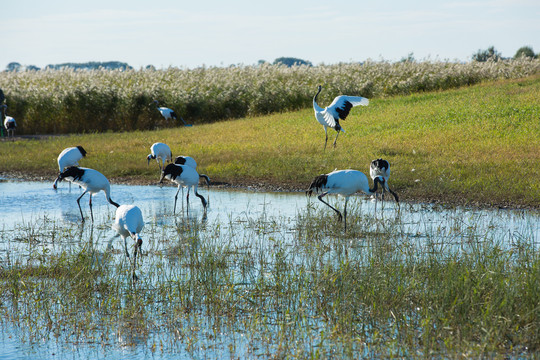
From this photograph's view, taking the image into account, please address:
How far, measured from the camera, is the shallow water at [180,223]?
193 inches

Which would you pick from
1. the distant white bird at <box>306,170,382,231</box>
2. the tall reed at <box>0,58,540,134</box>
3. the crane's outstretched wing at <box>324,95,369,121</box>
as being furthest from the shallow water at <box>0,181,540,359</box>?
the tall reed at <box>0,58,540,134</box>

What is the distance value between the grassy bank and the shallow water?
102 cm

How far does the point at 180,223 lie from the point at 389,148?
6.94 meters

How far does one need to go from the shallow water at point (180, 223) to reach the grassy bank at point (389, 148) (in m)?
1.02

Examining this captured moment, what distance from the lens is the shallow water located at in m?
4.90

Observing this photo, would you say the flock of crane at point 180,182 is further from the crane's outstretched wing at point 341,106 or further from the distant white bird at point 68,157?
the crane's outstretched wing at point 341,106

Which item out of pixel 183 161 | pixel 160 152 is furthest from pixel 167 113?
pixel 183 161

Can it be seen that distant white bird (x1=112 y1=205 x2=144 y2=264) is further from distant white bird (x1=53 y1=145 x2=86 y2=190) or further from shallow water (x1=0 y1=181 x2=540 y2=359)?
distant white bird (x1=53 y1=145 x2=86 y2=190)

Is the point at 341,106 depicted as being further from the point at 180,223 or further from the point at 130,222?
the point at 130,222

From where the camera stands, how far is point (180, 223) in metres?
9.34

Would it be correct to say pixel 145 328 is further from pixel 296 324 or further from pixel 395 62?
pixel 395 62

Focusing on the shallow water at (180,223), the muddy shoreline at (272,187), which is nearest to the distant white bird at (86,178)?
the shallow water at (180,223)

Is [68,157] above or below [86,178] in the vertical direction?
above

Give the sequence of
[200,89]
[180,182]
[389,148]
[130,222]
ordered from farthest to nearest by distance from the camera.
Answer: [200,89] < [389,148] < [180,182] < [130,222]
